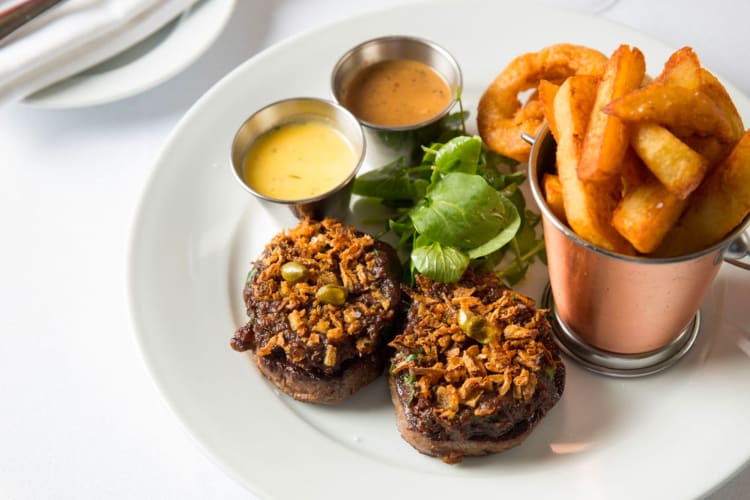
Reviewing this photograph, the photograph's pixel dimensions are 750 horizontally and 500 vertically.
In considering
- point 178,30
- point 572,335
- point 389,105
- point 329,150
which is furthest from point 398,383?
point 178,30

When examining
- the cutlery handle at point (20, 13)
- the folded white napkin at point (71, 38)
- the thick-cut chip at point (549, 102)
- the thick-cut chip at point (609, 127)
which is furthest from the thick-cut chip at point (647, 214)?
the cutlery handle at point (20, 13)

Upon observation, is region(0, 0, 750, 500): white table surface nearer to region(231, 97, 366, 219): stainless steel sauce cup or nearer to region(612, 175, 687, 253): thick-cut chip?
region(231, 97, 366, 219): stainless steel sauce cup

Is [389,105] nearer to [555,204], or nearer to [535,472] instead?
[555,204]

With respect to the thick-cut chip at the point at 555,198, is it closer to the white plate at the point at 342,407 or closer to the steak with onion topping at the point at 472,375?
the steak with onion topping at the point at 472,375

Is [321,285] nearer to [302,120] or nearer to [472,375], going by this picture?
[472,375]

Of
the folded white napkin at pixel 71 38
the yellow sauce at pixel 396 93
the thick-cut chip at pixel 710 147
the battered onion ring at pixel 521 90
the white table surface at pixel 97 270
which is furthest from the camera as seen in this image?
the folded white napkin at pixel 71 38

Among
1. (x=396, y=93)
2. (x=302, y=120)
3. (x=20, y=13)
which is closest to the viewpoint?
(x=302, y=120)

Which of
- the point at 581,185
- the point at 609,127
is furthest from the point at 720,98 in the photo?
the point at 581,185
